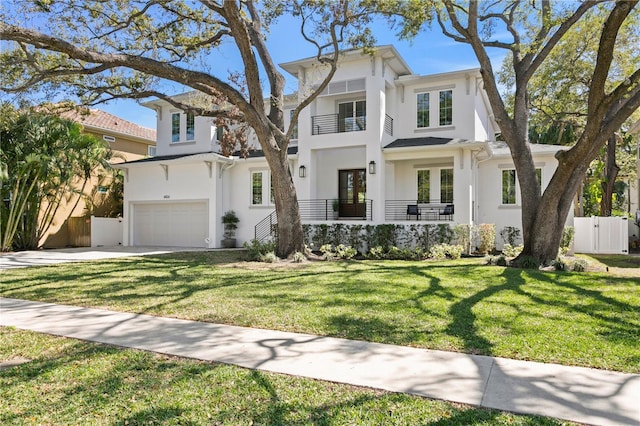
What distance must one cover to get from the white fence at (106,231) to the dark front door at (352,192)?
12.2m

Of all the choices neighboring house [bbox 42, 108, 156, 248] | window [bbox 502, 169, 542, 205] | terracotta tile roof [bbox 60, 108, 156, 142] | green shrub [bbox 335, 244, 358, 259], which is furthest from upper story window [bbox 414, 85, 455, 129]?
terracotta tile roof [bbox 60, 108, 156, 142]

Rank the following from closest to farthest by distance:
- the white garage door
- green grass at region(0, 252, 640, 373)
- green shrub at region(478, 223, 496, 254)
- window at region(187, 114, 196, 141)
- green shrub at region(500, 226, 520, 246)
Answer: green grass at region(0, 252, 640, 373) < green shrub at region(478, 223, 496, 254) < green shrub at region(500, 226, 520, 246) < the white garage door < window at region(187, 114, 196, 141)

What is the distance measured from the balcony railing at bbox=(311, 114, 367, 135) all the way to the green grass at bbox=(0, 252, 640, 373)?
865 cm

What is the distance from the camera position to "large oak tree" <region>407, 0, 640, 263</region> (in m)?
10.2

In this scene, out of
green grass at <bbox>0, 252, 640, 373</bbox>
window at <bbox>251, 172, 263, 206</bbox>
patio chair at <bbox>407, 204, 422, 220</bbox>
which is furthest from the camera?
window at <bbox>251, 172, 263, 206</bbox>

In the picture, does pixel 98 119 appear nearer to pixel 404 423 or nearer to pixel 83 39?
pixel 83 39

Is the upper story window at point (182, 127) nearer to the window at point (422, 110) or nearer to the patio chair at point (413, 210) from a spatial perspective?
the window at point (422, 110)

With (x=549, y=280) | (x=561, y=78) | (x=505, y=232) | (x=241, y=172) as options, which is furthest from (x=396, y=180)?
(x=549, y=280)

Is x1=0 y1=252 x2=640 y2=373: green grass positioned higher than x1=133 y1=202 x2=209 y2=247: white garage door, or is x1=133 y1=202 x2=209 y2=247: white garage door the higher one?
x1=133 y1=202 x2=209 y2=247: white garage door

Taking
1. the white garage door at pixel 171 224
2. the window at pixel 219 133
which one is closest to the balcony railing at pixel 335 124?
the window at pixel 219 133

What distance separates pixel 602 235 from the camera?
16719 mm

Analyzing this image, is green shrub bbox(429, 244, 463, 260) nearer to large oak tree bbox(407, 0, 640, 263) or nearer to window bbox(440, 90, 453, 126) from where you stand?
large oak tree bbox(407, 0, 640, 263)

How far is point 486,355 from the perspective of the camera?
183 inches

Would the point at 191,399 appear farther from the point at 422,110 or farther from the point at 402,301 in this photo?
the point at 422,110
